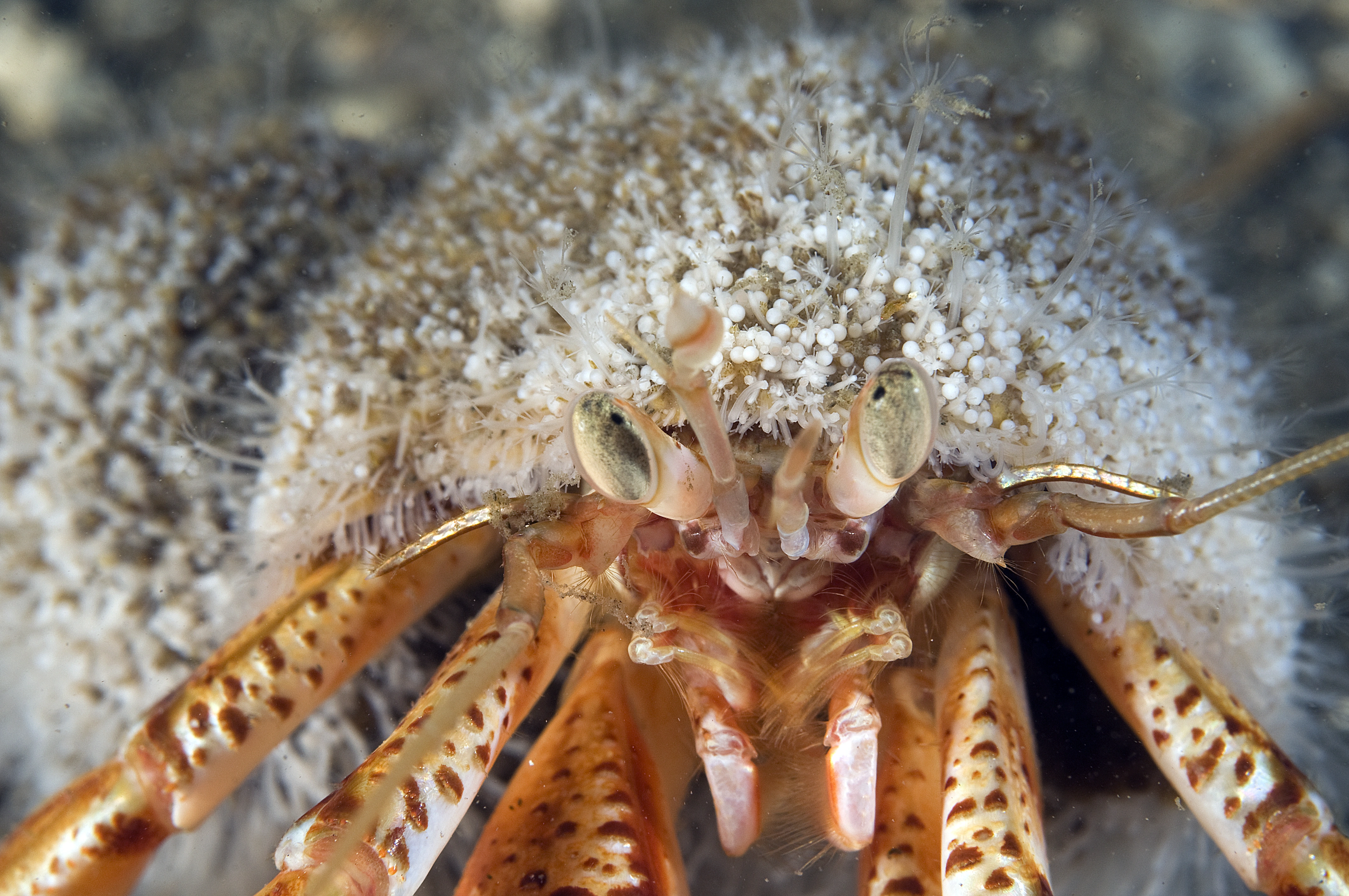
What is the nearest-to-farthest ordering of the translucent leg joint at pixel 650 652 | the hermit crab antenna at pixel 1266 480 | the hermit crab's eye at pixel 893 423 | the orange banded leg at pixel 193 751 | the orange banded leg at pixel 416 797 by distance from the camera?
the hermit crab antenna at pixel 1266 480 → the hermit crab's eye at pixel 893 423 → the orange banded leg at pixel 416 797 → the translucent leg joint at pixel 650 652 → the orange banded leg at pixel 193 751

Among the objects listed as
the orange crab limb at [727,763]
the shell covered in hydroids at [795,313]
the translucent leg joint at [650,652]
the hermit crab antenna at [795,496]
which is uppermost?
the shell covered in hydroids at [795,313]

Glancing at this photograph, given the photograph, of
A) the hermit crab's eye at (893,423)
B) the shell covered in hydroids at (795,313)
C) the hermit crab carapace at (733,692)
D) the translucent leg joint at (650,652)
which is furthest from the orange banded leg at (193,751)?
the hermit crab's eye at (893,423)

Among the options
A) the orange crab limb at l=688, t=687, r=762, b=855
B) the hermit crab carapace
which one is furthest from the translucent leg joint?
the orange crab limb at l=688, t=687, r=762, b=855

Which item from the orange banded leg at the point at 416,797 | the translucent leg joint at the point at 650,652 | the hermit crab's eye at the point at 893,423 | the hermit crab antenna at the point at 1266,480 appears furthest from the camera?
the translucent leg joint at the point at 650,652

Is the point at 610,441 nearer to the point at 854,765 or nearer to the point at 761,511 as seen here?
the point at 761,511

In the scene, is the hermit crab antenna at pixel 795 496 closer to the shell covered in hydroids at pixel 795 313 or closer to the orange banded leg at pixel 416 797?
the shell covered in hydroids at pixel 795 313

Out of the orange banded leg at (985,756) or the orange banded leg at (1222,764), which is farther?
the orange banded leg at (1222,764)

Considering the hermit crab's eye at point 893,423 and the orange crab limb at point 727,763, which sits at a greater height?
the hermit crab's eye at point 893,423
